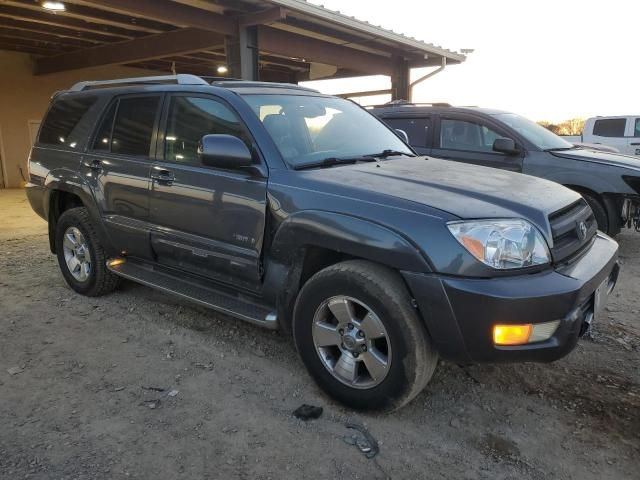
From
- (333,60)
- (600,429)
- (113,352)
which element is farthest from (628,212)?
(333,60)

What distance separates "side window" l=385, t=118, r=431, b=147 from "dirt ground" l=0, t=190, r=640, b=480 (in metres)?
3.66

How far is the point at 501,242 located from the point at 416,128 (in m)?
4.96

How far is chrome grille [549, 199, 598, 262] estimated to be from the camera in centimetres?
269

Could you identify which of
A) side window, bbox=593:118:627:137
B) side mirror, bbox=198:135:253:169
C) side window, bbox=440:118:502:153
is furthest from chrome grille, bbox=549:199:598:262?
side window, bbox=593:118:627:137

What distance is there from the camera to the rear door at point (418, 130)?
23.0ft

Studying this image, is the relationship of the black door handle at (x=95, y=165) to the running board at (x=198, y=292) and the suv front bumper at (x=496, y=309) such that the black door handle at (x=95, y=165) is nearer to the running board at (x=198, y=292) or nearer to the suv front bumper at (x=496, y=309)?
the running board at (x=198, y=292)

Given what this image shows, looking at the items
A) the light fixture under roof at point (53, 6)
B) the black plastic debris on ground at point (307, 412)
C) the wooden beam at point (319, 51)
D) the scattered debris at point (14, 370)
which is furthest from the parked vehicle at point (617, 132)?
the scattered debris at point (14, 370)

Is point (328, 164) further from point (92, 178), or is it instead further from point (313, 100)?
point (92, 178)

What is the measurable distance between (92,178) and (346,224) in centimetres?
261

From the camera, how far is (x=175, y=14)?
8031 millimetres

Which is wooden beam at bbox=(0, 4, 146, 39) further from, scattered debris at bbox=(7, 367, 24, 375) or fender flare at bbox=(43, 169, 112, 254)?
scattered debris at bbox=(7, 367, 24, 375)

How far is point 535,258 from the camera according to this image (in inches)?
99.0

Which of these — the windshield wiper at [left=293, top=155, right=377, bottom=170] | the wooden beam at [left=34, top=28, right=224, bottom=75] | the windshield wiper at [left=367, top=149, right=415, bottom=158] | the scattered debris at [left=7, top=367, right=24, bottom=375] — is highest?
the wooden beam at [left=34, top=28, right=224, bottom=75]

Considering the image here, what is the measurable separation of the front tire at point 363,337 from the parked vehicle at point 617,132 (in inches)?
514
